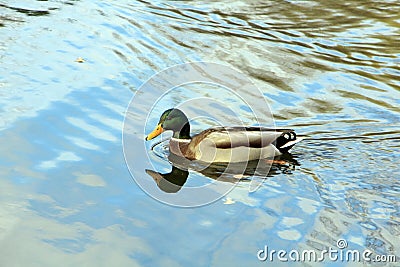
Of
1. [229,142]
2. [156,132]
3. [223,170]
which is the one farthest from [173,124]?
[223,170]

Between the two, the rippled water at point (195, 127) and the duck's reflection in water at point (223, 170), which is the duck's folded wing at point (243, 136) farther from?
the rippled water at point (195, 127)

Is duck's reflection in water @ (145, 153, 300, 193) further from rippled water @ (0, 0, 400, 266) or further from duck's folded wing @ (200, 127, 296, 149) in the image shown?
duck's folded wing @ (200, 127, 296, 149)

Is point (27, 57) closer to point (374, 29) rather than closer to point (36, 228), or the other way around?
point (36, 228)

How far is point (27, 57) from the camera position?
10445mm

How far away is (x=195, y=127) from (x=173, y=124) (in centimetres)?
72

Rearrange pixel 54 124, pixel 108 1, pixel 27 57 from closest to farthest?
pixel 54 124, pixel 27 57, pixel 108 1

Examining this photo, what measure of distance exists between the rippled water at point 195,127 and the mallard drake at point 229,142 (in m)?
0.26

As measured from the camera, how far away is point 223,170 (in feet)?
25.7

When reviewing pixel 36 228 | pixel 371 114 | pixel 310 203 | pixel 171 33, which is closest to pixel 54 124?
pixel 36 228

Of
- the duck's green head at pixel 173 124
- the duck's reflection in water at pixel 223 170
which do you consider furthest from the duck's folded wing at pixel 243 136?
the duck's green head at pixel 173 124

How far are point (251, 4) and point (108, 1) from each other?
2624 millimetres

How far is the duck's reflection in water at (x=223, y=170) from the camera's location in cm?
753

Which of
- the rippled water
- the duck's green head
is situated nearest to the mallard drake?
the duck's green head

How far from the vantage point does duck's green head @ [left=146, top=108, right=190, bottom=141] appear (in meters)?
8.30
